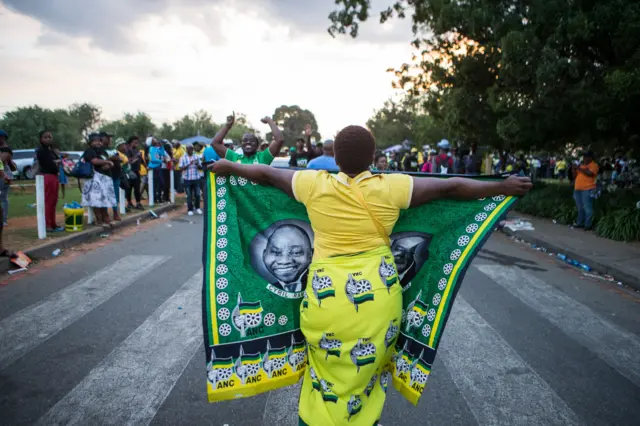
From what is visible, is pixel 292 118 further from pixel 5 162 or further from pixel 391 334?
pixel 391 334

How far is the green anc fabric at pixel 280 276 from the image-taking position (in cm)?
264

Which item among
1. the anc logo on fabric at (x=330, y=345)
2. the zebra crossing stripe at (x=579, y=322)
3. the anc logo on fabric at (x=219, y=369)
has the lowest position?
the zebra crossing stripe at (x=579, y=322)

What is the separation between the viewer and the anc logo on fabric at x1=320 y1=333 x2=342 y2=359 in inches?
84.4

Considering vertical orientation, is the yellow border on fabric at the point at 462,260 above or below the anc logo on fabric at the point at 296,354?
above

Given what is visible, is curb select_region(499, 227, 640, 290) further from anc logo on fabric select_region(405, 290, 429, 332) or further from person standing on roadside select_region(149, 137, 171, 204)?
person standing on roadside select_region(149, 137, 171, 204)

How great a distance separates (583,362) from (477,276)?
3013 mm

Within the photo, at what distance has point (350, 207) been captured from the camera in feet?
7.26

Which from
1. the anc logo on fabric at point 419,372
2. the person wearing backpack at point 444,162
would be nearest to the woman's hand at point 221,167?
the anc logo on fabric at point 419,372

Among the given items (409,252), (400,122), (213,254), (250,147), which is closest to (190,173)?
(250,147)

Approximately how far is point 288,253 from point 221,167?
67cm

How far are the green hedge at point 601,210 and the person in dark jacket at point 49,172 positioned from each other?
12559 millimetres

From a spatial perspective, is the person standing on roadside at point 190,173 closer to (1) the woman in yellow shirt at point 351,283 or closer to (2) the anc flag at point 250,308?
(2) the anc flag at point 250,308

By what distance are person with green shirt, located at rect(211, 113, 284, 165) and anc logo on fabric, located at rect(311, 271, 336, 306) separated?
10.3 ft

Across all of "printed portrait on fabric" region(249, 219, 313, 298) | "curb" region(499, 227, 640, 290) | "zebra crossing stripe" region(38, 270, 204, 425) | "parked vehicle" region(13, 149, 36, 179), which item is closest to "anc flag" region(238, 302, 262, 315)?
"printed portrait on fabric" region(249, 219, 313, 298)
